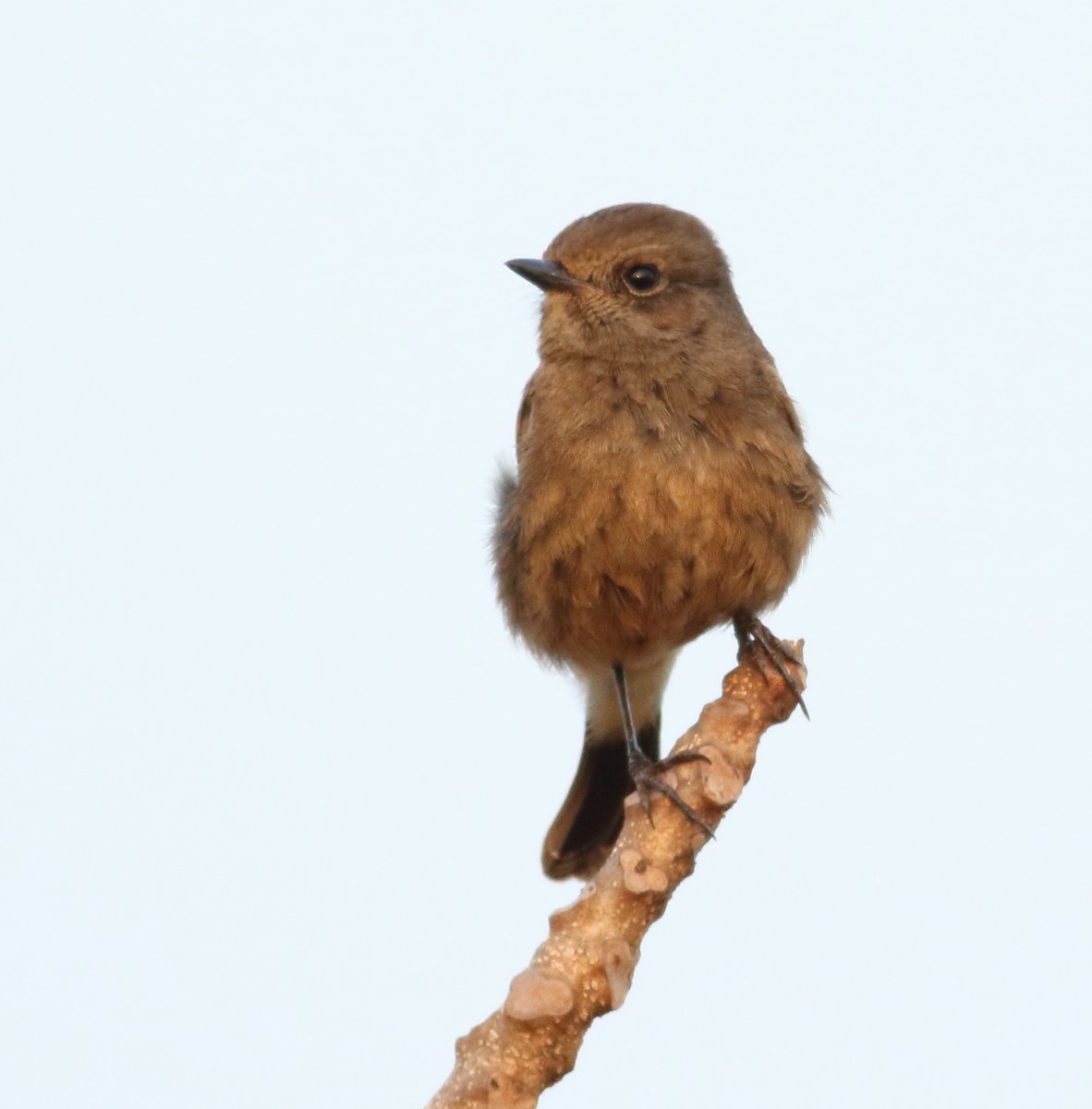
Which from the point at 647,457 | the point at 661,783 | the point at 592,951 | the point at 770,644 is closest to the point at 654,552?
the point at 647,457

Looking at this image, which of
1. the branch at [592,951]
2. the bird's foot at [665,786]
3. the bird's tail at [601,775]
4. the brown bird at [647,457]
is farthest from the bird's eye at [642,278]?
the branch at [592,951]

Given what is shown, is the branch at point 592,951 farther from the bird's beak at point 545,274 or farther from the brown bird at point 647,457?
the bird's beak at point 545,274

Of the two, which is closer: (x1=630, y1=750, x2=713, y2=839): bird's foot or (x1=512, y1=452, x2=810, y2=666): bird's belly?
(x1=630, y1=750, x2=713, y2=839): bird's foot

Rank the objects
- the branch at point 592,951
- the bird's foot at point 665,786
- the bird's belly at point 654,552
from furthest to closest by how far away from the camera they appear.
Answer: the bird's belly at point 654,552 → the bird's foot at point 665,786 → the branch at point 592,951

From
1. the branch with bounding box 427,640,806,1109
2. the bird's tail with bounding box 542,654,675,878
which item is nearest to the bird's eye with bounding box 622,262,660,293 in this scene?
the bird's tail with bounding box 542,654,675,878

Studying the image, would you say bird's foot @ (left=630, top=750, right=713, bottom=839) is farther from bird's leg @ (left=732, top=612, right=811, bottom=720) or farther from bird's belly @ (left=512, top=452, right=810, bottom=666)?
bird's belly @ (left=512, top=452, right=810, bottom=666)

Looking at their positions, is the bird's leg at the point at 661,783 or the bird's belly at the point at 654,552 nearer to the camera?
the bird's leg at the point at 661,783

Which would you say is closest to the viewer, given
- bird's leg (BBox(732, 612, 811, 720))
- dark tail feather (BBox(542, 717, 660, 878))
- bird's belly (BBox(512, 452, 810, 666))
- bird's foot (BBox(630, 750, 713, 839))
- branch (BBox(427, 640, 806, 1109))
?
branch (BBox(427, 640, 806, 1109))
